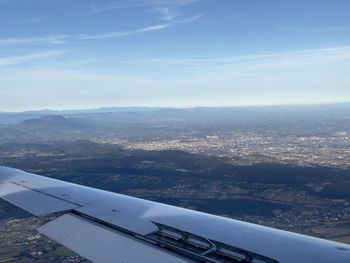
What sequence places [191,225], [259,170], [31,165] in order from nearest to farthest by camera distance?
[191,225] < [259,170] < [31,165]

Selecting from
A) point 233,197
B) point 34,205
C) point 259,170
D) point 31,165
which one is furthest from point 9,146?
point 34,205

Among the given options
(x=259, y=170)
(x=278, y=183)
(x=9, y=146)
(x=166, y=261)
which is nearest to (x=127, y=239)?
(x=166, y=261)

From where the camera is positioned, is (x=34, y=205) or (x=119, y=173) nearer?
(x=34, y=205)

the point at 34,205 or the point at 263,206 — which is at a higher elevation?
the point at 34,205

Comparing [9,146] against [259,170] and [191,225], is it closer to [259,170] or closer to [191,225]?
[259,170]

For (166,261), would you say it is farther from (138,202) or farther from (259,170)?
(259,170)

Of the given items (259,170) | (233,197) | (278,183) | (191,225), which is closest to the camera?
(191,225)
